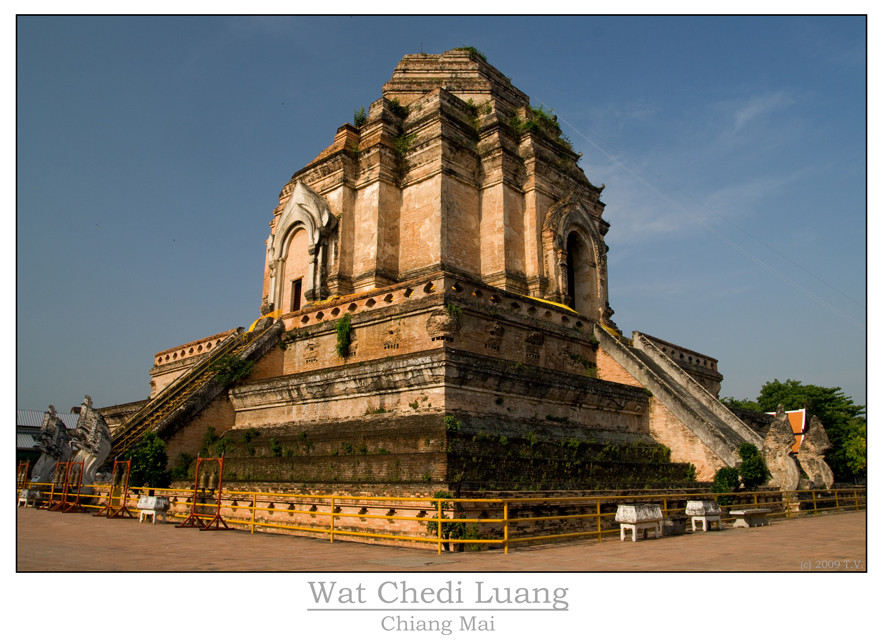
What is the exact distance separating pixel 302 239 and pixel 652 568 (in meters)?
16.3

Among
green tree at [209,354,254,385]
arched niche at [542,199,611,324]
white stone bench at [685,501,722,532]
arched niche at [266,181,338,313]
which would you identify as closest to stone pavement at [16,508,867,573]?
white stone bench at [685,501,722,532]

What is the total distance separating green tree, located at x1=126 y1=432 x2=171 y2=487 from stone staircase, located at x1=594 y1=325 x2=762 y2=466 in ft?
38.0

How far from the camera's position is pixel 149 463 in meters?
15.0

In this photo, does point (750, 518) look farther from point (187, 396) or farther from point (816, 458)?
point (187, 396)

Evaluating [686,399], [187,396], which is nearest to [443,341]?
[187,396]

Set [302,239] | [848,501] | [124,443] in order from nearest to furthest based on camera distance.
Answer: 1. [124,443]
2. [848,501]
3. [302,239]

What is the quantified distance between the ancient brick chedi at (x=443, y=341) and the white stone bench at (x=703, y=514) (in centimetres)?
173

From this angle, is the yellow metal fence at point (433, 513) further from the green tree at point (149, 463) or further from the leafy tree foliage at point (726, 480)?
the green tree at point (149, 463)

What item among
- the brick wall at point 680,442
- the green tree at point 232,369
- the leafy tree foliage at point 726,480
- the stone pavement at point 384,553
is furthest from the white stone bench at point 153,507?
the leafy tree foliage at point 726,480

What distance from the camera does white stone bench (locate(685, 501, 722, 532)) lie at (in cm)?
1260

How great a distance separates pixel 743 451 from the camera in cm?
1584

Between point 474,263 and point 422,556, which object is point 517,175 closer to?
point 474,263

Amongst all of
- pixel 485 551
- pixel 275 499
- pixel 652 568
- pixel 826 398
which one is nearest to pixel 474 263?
pixel 275 499

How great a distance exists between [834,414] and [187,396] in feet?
107
